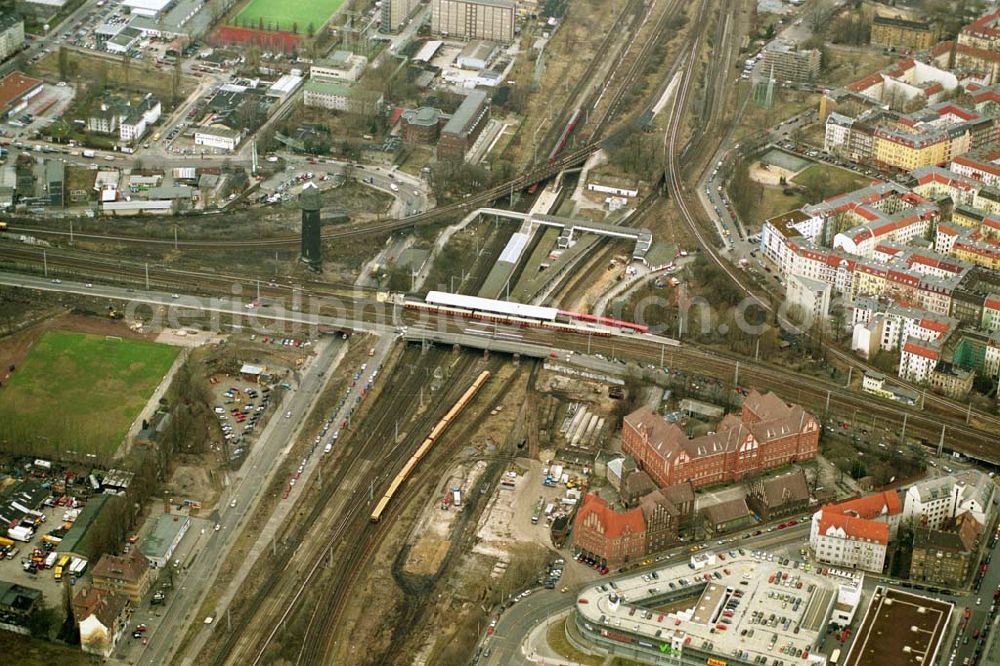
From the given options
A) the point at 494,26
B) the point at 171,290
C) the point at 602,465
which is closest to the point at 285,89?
the point at 494,26

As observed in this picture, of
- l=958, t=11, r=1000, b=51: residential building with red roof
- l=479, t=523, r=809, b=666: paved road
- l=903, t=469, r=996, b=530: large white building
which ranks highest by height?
l=958, t=11, r=1000, b=51: residential building with red roof

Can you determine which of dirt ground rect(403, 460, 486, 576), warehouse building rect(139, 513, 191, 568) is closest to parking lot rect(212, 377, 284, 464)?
warehouse building rect(139, 513, 191, 568)

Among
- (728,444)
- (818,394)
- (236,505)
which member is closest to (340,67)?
(818,394)

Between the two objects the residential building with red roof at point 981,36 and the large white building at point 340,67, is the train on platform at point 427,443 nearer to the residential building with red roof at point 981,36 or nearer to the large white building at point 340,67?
the large white building at point 340,67

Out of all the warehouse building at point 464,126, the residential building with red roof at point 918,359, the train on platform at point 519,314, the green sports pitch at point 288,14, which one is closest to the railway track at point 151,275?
the train on platform at point 519,314

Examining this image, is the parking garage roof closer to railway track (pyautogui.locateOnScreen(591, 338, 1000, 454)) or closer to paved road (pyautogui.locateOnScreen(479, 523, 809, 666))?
paved road (pyautogui.locateOnScreen(479, 523, 809, 666))

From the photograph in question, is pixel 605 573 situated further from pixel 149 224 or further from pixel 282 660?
pixel 149 224
